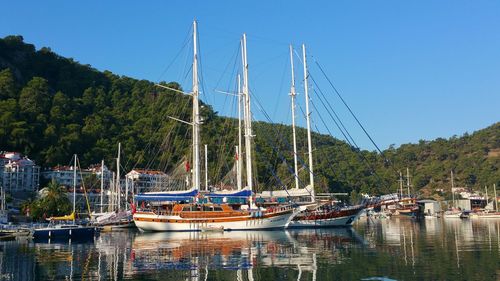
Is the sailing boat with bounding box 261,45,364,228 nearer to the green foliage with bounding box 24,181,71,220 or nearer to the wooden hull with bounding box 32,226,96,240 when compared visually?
the wooden hull with bounding box 32,226,96,240

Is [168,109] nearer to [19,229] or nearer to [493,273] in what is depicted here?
[19,229]

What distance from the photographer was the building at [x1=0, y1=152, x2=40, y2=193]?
93.6 meters

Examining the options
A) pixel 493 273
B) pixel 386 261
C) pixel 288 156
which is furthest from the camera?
pixel 288 156

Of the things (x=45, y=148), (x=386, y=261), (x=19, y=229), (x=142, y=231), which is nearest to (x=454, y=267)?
(x=386, y=261)

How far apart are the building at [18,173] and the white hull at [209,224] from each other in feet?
155

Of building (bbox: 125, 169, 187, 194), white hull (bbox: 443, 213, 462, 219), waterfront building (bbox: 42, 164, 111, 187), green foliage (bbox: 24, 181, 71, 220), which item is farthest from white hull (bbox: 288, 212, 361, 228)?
waterfront building (bbox: 42, 164, 111, 187)

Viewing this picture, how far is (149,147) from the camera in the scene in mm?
121875

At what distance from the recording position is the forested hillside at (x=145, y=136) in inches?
4242

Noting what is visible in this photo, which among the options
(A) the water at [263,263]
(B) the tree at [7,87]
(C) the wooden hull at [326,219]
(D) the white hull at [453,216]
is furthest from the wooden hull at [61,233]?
(D) the white hull at [453,216]

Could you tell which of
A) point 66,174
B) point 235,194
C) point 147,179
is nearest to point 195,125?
point 235,194

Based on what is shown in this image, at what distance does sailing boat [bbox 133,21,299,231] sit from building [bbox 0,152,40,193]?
48.3 metres

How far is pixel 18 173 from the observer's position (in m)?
95.6

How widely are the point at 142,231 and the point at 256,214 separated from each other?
1318cm

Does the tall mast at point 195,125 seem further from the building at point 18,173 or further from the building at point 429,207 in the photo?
the building at point 429,207
